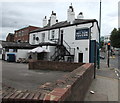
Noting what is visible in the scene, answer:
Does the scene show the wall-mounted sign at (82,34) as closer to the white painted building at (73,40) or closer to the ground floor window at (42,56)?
the white painted building at (73,40)

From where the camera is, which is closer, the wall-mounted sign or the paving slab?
the paving slab

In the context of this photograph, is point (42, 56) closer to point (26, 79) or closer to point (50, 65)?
point (50, 65)

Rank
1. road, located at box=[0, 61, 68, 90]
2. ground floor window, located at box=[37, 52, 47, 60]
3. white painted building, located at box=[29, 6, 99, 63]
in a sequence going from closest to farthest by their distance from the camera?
road, located at box=[0, 61, 68, 90] < white painted building, located at box=[29, 6, 99, 63] < ground floor window, located at box=[37, 52, 47, 60]

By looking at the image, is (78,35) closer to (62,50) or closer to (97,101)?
(62,50)

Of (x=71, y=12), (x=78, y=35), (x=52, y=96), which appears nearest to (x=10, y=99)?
(x=52, y=96)

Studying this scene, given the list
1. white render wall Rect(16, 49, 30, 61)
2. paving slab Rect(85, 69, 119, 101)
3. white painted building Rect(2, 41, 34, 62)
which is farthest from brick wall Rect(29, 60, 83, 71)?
white render wall Rect(16, 49, 30, 61)

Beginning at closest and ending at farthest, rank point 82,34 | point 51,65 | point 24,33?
point 51,65
point 82,34
point 24,33

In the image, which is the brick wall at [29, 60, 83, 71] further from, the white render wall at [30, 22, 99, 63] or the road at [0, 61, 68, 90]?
the white render wall at [30, 22, 99, 63]

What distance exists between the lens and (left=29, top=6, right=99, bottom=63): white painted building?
1566cm

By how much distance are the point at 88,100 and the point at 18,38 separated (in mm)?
39538

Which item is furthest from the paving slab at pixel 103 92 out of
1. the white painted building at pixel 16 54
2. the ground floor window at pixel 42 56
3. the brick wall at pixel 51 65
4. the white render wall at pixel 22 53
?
the white render wall at pixel 22 53

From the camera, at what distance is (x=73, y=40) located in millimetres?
17438

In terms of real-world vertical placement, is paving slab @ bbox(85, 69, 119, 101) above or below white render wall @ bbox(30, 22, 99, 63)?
below

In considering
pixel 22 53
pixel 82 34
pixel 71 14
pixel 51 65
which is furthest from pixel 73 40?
pixel 22 53
